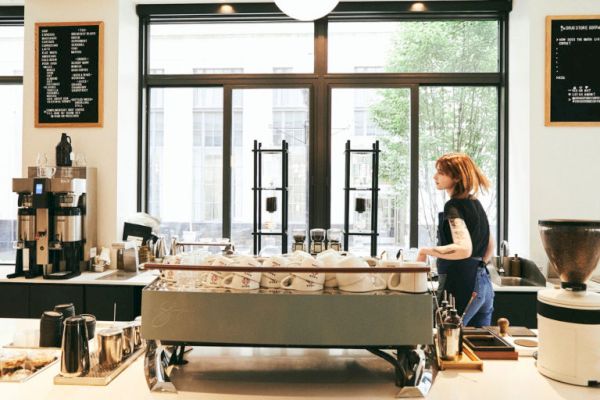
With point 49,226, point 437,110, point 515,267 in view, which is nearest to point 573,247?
point 515,267

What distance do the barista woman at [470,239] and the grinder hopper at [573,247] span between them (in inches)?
38.0

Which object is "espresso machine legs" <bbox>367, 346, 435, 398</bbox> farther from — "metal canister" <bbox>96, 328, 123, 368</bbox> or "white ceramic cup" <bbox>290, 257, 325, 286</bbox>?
"metal canister" <bbox>96, 328, 123, 368</bbox>

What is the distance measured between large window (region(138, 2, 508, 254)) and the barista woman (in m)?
1.29

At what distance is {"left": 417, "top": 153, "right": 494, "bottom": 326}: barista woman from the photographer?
94.4 inches

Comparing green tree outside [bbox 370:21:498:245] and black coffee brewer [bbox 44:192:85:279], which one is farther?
green tree outside [bbox 370:21:498:245]

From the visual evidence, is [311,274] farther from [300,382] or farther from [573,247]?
[573,247]

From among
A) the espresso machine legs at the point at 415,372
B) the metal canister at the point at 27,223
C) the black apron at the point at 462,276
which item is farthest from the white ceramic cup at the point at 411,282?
the metal canister at the point at 27,223

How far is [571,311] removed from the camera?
1.30m

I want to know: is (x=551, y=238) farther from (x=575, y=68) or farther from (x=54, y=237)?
(x=54, y=237)

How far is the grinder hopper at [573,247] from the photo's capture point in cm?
132

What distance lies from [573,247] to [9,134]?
4350 millimetres

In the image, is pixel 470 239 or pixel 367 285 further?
pixel 470 239

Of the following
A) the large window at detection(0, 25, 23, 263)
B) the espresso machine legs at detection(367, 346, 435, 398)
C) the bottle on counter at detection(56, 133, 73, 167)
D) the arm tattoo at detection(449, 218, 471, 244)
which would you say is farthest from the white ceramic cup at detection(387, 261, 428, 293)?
the large window at detection(0, 25, 23, 263)

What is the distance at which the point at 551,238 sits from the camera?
1.37 m
